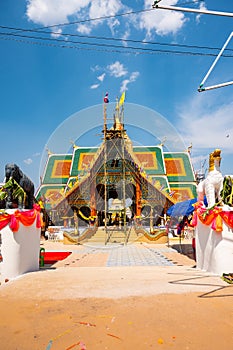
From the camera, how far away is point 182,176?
781 inches

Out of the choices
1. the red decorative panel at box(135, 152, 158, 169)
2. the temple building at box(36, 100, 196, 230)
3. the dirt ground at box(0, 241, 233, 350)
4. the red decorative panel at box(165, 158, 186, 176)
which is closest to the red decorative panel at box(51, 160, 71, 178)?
the temple building at box(36, 100, 196, 230)

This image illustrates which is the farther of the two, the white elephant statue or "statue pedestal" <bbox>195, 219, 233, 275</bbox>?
the white elephant statue

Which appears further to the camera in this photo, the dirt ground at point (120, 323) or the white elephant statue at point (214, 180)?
the white elephant statue at point (214, 180)

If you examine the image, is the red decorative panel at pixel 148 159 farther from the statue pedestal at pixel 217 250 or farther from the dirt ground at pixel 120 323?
the dirt ground at pixel 120 323

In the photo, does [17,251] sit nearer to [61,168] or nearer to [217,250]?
[217,250]

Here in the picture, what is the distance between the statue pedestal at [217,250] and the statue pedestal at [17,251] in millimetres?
3897

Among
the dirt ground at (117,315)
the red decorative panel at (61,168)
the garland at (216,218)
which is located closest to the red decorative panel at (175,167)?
the red decorative panel at (61,168)

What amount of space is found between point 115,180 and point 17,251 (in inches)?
467

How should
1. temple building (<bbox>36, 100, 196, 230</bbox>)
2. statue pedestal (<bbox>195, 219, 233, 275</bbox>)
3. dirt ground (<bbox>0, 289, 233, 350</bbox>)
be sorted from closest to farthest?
dirt ground (<bbox>0, 289, 233, 350</bbox>), statue pedestal (<bbox>195, 219, 233, 275</bbox>), temple building (<bbox>36, 100, 196, 230</bbox>)

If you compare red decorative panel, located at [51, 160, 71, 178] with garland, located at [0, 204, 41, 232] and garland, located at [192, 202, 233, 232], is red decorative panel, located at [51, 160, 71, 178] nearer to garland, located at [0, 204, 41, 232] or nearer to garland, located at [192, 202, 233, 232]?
garland, located at [0, 204, 41, 232]

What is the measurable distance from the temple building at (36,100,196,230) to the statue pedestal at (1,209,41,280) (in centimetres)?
762

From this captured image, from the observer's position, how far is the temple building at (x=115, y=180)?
1566cm

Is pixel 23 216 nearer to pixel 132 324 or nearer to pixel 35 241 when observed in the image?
pixel 35 241

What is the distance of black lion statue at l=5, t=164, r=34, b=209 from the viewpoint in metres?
5.84
